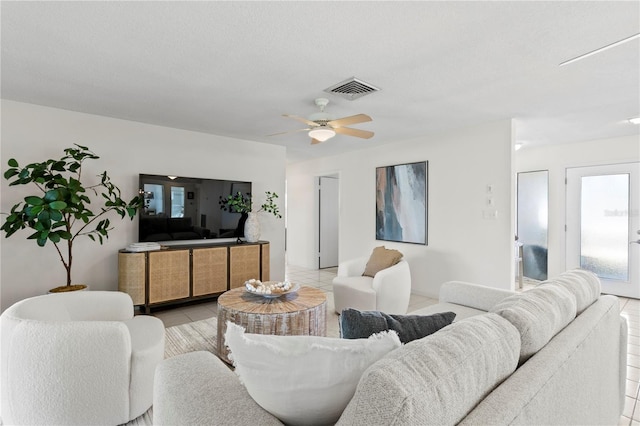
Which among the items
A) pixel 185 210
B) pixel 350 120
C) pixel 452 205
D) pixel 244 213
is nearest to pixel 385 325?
pixel 350 120

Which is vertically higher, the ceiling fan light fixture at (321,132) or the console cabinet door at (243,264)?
the ceiling fan light fixture at (321,132)

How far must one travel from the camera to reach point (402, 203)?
16.4 feet

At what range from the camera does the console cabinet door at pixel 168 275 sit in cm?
370

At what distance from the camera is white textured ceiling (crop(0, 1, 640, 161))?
1804mm

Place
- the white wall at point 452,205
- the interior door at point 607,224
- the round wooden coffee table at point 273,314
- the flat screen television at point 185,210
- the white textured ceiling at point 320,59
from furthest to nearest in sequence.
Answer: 1. the interior door at point 607,224
2. the flat screen television at point 185,210
3. the white wall at point 452,205
4. the round wooden coffee table at point 273,314
5. the white textured ceiling at point 320,59

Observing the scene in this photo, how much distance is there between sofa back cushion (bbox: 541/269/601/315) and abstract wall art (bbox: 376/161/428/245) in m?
2.86

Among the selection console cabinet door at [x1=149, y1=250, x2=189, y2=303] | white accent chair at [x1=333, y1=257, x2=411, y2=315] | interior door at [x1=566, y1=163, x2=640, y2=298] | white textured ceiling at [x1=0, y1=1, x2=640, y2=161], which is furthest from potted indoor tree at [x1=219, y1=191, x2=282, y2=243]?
interior door at [x1=566, y1=163, x2=640, y2=298]

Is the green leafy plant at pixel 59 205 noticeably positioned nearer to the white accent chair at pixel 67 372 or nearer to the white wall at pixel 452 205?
the white accent chair at pixel 67 372

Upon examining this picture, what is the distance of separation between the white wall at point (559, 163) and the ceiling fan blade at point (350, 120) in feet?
11.8

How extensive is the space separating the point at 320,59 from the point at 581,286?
213cm

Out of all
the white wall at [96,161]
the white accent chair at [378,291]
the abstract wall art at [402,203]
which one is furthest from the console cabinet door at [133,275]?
the abstract wall art at [402,203]

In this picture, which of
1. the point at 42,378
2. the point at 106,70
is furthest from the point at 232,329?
the point at 106,70

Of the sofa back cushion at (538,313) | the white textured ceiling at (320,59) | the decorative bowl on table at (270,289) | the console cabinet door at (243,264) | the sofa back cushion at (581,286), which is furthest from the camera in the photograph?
Answer: the console cabinet door at (243,264)

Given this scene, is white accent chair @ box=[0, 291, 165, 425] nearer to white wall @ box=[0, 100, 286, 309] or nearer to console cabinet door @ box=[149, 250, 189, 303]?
console cabinet door @ box=[149, 250, 189, 303]
